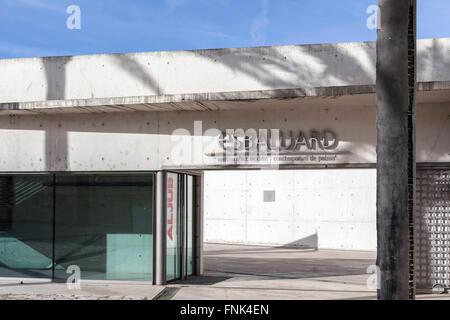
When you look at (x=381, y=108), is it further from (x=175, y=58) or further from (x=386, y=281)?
(x=175, y=58)

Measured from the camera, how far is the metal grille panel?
12344mm

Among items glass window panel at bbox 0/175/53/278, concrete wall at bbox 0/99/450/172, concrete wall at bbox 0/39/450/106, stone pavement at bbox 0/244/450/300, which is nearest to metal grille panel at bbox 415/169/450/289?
stone pavement at bbox 0/244/450/300

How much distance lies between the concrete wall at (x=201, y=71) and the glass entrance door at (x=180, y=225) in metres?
2.40

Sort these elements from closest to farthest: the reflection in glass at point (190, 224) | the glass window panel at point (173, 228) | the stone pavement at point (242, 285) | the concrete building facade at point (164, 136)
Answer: the stone pavement at point (242, 285)
the concrete building facade at point (164, 136)
the glass window panel at point (173, 228)
the reflection in glass at point (190, 224)

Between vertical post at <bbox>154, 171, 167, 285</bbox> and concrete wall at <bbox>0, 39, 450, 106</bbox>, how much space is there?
2102 mm

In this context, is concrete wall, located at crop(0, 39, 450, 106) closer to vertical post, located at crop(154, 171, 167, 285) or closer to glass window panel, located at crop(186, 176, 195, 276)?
vertical post, located at crop(154, 171, 167, 285)

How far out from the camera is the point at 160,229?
1324 centimetres

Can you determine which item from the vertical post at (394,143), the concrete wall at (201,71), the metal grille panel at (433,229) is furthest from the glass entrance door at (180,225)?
the vertical post at (394,143)

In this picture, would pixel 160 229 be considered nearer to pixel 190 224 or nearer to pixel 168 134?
pixel 190 224

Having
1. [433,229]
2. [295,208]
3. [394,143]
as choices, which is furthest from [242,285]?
[295,208]

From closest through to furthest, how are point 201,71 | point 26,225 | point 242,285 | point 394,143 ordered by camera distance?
1. point 394,143
2. point 201,71
3. point 242,285
4. point 26,225

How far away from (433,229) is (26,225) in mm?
9767

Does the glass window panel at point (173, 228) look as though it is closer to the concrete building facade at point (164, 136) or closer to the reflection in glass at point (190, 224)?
the concrete building facade at point (164, 136)

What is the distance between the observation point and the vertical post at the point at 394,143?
655 cm
